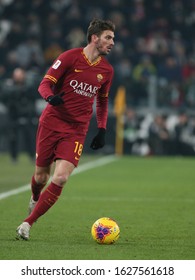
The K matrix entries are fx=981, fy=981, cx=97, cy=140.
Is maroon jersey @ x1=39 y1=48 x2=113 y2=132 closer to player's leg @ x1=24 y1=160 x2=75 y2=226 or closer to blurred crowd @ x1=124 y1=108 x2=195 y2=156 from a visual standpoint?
player's leg @ x1=24 y1=160 x2=75 y2=226

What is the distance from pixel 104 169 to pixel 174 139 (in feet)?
19.3

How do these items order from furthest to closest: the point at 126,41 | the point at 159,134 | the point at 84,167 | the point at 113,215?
the point at 126,41
the point at 159,134
the point at 84,167
the point at 113,215

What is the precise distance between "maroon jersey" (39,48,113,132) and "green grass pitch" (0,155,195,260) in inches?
47.9

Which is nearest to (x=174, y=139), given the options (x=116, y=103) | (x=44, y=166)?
(x=116, y=103)

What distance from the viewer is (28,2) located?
102ft

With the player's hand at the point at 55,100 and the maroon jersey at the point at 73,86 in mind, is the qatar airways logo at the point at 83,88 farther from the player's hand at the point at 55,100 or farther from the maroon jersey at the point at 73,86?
the player's hand at the point at 55,100

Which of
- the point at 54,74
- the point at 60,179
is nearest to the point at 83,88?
the point at 54,74

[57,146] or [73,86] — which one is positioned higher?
[73,86]

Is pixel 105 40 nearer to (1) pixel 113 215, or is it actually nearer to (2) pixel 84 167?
(1) pixel 113 215

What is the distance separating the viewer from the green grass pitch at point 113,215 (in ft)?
29.5

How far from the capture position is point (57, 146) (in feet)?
33.5

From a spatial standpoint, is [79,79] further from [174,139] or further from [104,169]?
[174,139]

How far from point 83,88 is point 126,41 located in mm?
19036

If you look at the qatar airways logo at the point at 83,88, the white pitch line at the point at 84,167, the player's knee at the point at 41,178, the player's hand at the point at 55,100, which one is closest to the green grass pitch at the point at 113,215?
the white pitch line at the point at 84,167
